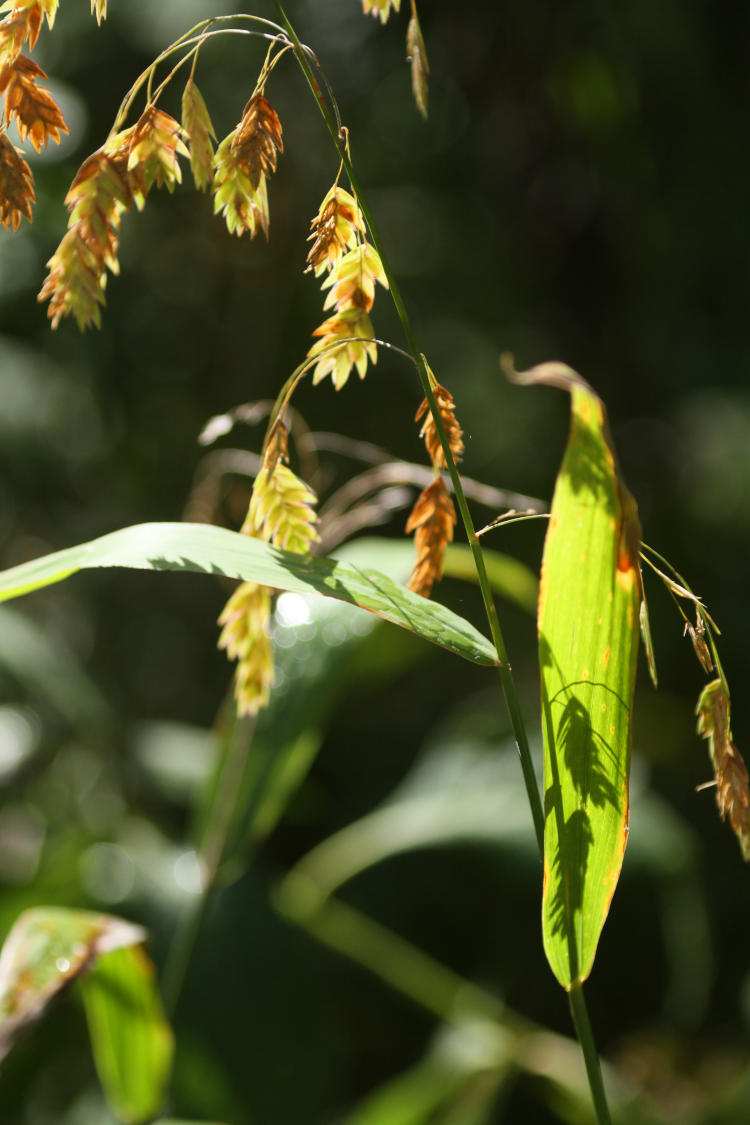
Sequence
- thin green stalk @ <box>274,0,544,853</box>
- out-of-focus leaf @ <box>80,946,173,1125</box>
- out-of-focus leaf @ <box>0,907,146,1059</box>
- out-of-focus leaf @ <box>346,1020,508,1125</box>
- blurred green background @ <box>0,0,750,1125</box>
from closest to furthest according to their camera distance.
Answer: thin green stalk @ <box>274,0,544,853</box> → out-of-focus leaf @ <box>0,907,146,1059</box> → out-of-focus leaf @ <box>80,946,173,1125</box> → out-of-focus leaf @ <box>346,1020,508,1125</box> → blurred green background @ <box>0,0,750,1125</box>

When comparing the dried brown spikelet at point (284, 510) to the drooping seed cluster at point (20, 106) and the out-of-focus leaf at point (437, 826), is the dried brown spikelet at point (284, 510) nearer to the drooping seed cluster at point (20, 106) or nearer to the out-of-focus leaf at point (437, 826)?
the drooping seed cluster at point (20, 106)

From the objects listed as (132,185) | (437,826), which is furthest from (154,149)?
(437,826)

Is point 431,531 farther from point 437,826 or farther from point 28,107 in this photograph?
point 437,826

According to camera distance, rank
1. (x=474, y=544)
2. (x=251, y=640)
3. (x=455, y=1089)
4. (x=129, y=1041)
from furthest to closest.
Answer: (x=455, y=1089) → (x=129, y=1041) → (x=251, y=640) → (x=474, y=544)

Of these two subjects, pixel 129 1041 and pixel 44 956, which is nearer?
pixel 44 956

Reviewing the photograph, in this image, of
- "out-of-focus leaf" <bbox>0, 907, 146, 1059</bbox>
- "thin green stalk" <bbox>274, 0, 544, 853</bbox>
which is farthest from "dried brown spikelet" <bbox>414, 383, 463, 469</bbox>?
"out-of-focus leaf" <bbox>0, 907, 146, 1059</bbox>

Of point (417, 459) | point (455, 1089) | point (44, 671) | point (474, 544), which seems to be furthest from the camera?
point (417, 459)

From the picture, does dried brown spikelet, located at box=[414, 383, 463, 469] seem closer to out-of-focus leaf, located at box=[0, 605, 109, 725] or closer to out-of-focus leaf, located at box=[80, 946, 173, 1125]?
out-of-focus leaf, located at box=[80, 946, 173, 1125]
